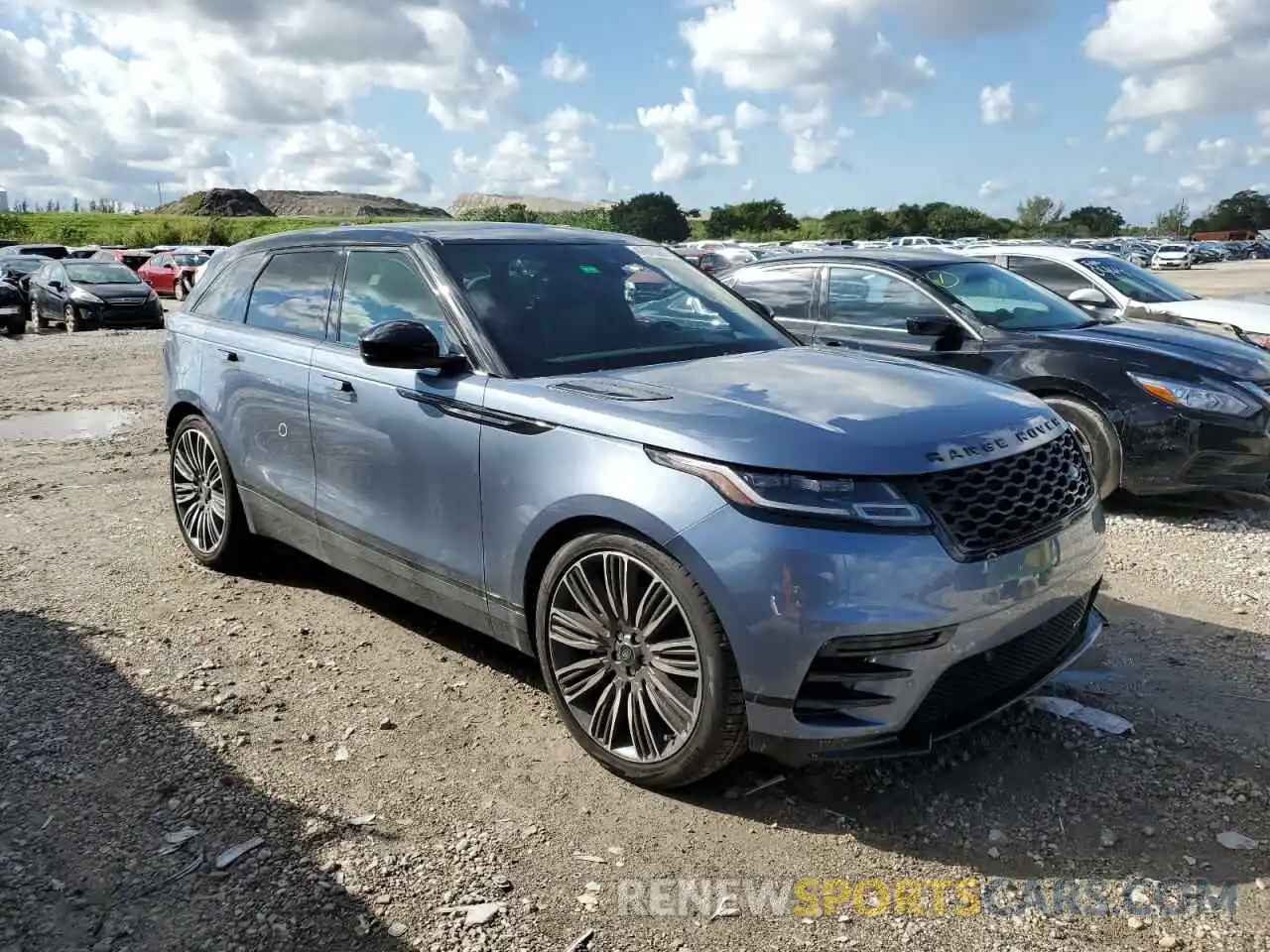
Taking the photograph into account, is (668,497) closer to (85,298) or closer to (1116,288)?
(1116,288)

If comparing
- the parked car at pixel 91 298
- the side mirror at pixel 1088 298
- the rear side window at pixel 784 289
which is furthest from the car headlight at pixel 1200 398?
the parked car at pixel 91 298

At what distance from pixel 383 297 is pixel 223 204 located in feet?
456

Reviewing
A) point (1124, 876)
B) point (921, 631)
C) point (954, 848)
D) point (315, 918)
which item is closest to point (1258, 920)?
point (1124, 876)

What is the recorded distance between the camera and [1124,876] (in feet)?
9.47

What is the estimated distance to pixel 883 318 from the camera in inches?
283

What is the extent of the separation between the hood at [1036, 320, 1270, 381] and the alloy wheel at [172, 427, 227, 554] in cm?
507

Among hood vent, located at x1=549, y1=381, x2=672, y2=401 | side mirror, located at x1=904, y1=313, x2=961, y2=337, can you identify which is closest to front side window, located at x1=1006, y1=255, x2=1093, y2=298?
side mirror, located at x1=904, y1=313, x2=961, y2=337

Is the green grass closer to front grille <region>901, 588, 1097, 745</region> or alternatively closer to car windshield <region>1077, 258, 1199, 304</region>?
car windshield <region>1077, 258, 1199, 304</region>

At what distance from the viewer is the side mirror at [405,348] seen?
3.66 meters

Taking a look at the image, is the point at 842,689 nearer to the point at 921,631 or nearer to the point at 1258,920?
the point at 921,631

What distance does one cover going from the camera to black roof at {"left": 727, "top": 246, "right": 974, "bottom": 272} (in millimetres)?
7339

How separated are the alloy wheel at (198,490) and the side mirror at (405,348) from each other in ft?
6.47

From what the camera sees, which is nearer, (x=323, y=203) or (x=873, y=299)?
(x=873, y=299)

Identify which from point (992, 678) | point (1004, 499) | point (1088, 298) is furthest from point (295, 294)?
point (1088, 298)
